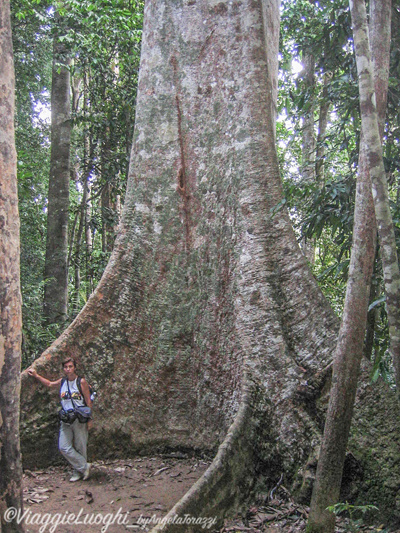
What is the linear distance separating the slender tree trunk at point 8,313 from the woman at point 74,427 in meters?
1.83

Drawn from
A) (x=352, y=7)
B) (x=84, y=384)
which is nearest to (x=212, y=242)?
(x=84, y=384)

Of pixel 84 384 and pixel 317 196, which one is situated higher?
pixel 317 196

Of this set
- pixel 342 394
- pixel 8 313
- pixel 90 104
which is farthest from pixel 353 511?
pixel 90 104

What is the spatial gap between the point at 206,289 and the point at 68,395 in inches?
67.0

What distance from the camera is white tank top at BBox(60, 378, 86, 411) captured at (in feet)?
16.3

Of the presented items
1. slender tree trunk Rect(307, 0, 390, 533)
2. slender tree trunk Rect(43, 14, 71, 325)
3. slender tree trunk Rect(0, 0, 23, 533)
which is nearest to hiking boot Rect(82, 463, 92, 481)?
slender tree trunk Rect(0, 0, 23, 533)

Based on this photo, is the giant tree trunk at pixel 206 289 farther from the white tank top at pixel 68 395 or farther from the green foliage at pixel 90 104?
the green foliage at pixel 90 104

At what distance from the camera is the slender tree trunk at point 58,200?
9.60 metres

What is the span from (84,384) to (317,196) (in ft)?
10.1

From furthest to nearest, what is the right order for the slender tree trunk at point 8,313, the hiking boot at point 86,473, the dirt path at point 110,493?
the hiking boot at point 86,473 < the dirt path at point 110,493 < the slender tree trunk at point 8,313

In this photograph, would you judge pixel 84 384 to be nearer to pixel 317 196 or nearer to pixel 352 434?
pixel 352 434

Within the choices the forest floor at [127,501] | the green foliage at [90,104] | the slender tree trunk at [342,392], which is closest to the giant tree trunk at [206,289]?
the forest floor at [127,501]

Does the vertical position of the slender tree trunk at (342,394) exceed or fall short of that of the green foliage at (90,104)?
it falls short

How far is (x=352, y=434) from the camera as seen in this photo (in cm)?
414
